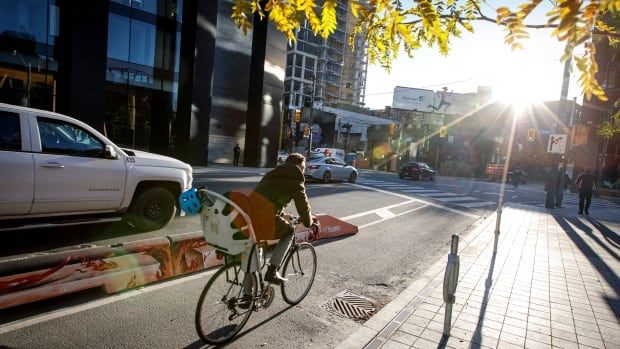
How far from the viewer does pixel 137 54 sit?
2023cm

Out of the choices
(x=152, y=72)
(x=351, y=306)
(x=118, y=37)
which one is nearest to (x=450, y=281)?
(x=351, y=306)

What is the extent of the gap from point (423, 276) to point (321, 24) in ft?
15.1

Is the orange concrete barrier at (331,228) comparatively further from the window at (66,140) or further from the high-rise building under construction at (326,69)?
the high-rise building under construction at (326,69)

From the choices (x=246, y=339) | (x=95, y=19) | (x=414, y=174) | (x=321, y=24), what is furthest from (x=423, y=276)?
(x=414, y=174)

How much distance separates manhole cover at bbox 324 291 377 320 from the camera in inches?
180

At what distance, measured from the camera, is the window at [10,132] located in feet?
17.0

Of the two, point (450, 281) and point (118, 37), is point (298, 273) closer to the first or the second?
point (450, 281)

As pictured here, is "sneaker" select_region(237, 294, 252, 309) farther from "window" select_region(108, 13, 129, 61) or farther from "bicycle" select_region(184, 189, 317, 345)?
"window" select_region(108, 13, 129, 61)

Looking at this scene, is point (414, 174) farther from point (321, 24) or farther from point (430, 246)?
point (321, 24)

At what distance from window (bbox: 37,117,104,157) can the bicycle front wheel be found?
3932 millimetres

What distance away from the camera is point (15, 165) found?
5.21 meters

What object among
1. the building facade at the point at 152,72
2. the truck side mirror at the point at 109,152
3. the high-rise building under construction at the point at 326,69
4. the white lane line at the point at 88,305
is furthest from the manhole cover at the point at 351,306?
the high-rise building under construction at the point at 326,69

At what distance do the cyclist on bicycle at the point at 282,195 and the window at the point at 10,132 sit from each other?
12.7 feet

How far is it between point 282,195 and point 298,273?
4.35 feet
